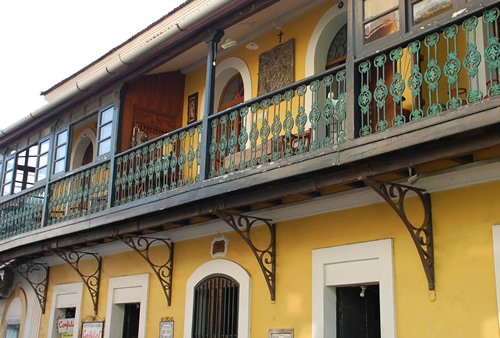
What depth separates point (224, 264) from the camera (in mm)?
9961

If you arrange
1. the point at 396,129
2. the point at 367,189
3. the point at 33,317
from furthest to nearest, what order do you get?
the point at 33,317 < the point at 367,189 < the point at 396,129

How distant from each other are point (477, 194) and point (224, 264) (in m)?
4.18

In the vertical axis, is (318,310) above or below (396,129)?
below

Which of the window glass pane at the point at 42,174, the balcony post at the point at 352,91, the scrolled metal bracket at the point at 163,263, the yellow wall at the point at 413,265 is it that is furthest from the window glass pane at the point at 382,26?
the window glass pane at the point at 42,174

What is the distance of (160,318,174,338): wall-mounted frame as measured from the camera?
34.8ft

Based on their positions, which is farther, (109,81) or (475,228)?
(109,81)

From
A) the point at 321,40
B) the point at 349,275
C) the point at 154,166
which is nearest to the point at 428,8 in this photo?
the point at 321,40

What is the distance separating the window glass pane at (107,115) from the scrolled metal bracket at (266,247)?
12.1 ft

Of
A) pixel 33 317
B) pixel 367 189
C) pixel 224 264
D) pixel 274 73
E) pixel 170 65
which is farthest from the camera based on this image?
pixel 33 317

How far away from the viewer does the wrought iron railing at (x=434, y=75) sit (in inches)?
245

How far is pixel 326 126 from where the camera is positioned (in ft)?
27.3

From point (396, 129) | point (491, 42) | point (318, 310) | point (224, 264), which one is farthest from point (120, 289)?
point (491, 42)

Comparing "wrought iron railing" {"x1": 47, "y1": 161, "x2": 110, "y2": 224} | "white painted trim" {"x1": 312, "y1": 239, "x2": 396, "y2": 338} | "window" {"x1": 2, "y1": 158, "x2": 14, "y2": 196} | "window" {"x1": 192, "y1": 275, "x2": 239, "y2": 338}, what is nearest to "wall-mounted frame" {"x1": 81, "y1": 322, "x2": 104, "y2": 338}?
"wrought iron railing" {"x1": 47, "y1": 161, "x2": 110, "y2": 224}

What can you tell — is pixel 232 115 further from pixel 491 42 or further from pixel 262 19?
pixel 491 42
